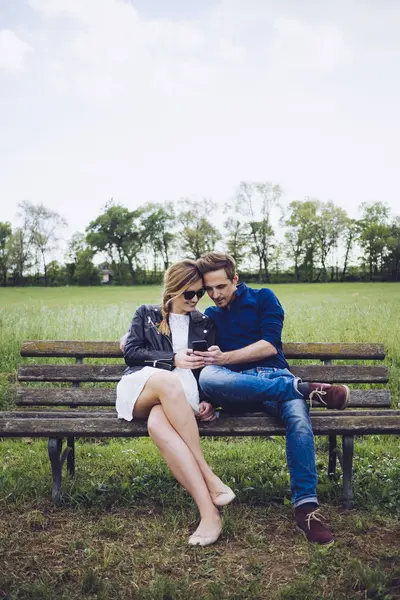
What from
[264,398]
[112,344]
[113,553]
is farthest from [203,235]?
[113,553]

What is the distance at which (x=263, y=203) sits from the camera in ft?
36.3

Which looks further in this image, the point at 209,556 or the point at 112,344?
the point at 112,344

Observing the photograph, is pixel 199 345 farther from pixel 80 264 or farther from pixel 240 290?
pixel 80 264

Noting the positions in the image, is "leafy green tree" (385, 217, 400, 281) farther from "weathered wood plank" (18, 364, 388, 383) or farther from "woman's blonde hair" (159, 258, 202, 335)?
"woman's blonde hair" (159, 258, 202, 335)

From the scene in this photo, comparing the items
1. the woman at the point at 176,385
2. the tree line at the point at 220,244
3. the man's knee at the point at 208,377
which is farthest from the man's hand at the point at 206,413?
the tree line at the point at 220,244

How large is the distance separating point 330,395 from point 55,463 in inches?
70.0

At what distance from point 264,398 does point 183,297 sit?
2.79 feet

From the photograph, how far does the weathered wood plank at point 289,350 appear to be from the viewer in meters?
4.09

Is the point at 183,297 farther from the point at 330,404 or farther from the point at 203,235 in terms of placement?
the point at 203,235

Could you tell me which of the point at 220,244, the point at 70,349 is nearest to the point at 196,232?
the point at 220,244

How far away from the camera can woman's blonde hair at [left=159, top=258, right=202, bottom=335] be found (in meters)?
3.57

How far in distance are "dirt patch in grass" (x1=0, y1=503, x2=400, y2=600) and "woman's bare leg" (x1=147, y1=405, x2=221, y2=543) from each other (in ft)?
0.35

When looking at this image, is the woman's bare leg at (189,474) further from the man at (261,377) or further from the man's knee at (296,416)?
the man's knee at (296,416)

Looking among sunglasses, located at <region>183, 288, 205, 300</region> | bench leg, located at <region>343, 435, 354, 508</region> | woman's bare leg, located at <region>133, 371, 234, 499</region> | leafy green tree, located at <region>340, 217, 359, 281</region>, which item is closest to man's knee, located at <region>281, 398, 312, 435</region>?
bench leg, located at <region>343, 435, 354, 508</region>
